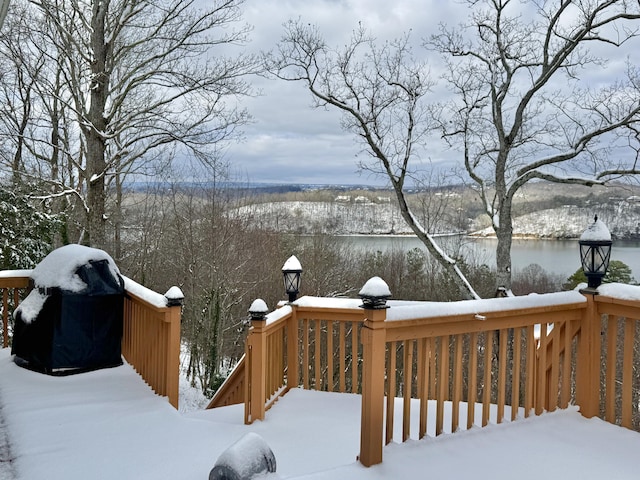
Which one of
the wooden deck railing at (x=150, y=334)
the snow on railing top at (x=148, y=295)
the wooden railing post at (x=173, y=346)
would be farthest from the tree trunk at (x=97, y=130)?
the wooden railing post at (x=173, y=346)

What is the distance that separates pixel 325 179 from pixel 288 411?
16928 millimetres

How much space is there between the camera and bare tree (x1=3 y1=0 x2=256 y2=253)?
948cm

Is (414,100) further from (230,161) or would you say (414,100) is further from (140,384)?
(140,384)

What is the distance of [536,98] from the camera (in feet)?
38.4

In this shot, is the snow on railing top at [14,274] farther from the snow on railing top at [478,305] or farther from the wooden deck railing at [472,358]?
the snow on railing top at [478,305]

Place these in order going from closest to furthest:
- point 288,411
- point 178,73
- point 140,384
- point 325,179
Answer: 1. point 288,411
2. point 140,384
3. point 178,73
4. point 325,179

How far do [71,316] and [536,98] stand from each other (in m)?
11.6

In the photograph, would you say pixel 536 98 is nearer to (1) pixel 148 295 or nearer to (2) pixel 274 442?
(1) pixel 148 295

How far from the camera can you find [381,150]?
12.6 m

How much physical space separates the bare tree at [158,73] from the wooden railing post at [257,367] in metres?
7.11

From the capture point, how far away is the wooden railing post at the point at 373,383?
2.51m

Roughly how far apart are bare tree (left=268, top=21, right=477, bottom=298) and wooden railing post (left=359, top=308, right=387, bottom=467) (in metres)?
9.90

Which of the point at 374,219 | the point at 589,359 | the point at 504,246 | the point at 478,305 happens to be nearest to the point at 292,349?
the point at 478,305

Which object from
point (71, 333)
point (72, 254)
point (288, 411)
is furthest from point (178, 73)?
point (288, 411)
